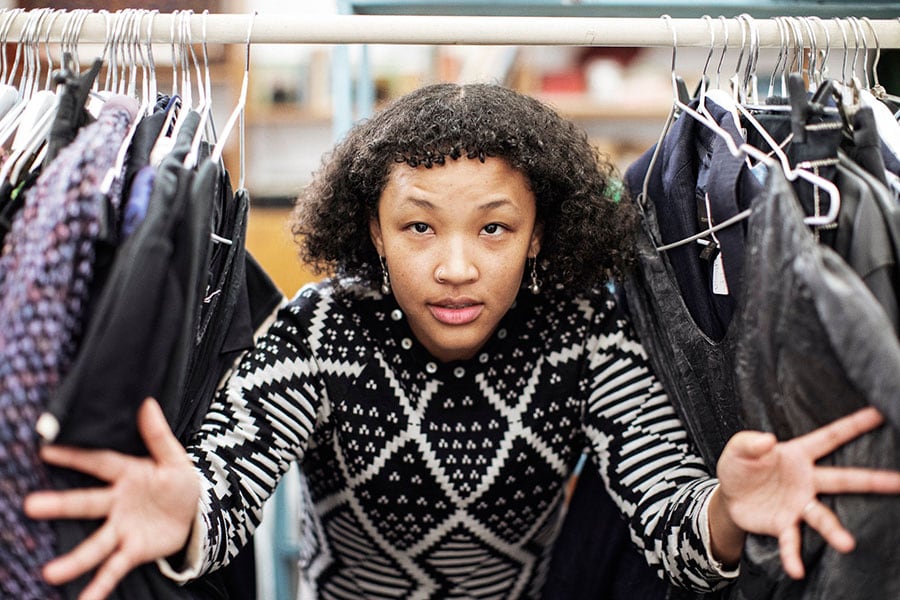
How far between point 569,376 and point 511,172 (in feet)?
0.91

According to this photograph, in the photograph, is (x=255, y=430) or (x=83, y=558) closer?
(x=83, y=558)

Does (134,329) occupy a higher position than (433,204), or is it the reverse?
(433,204)

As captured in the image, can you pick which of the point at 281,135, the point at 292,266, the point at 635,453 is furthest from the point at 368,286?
the point at 281,135

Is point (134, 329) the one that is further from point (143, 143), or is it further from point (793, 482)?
point (793, 482)

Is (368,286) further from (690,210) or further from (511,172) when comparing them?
(690,210)

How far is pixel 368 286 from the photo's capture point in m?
1.03

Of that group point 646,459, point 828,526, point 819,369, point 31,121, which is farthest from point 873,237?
point 31,121

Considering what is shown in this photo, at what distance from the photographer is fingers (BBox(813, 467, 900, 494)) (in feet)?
2.02

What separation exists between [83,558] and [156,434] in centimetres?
11

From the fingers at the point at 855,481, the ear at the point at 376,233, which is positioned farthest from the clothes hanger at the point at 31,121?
the fingers at the point at 855,481

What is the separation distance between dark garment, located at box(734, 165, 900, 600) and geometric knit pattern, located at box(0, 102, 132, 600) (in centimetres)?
54

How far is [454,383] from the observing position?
3.32 ft

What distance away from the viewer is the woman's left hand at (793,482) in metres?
0.63

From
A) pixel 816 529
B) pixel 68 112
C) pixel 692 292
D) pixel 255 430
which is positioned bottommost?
pixel 816 529
